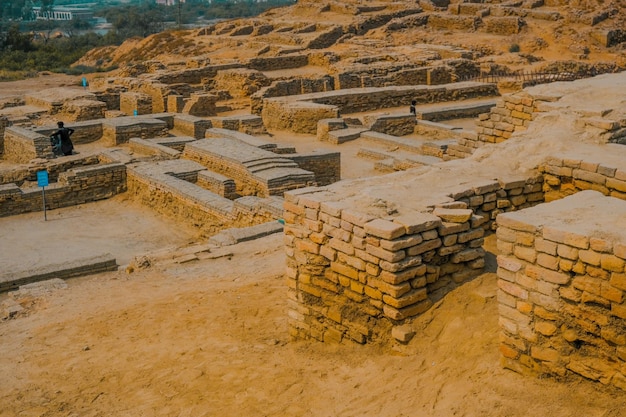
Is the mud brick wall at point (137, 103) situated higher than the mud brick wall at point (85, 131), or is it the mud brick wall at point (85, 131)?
the mud brick wall at point (137, 103)

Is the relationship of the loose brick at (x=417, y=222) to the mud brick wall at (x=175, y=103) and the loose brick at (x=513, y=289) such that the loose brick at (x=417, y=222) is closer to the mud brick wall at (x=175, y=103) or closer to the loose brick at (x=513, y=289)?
the loose brick at (x=513, y=289)

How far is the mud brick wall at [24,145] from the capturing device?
1555cm

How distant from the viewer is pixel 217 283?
8.34 metres

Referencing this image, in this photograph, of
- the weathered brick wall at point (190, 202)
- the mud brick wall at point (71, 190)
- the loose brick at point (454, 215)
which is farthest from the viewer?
the mud brick wall at point (71, 190)

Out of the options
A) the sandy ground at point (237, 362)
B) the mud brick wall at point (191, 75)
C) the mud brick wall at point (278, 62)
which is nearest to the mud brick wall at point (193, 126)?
the mud brick wall at point (191, 75)

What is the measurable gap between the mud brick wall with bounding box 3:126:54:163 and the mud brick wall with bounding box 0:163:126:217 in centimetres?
135

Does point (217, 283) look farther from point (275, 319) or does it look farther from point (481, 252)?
point (481, 252)

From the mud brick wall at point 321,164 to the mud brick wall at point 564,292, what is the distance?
29.5 ft

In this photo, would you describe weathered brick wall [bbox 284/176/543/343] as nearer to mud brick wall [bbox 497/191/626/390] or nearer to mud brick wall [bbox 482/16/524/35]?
mud brick wall [bbox 497/191/626/390]

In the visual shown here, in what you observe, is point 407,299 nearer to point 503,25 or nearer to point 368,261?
point 368,261

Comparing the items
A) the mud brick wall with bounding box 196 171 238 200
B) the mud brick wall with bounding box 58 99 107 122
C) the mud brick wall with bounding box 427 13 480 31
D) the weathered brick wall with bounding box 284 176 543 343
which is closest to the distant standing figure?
the mud brick wall with bounding box 58 99 107 122

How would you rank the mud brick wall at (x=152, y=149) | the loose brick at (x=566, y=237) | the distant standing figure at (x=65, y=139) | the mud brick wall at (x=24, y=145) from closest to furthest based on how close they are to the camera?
1. the loose brick at (x=566, y=237)
2. the mud brick wall at (x=152, y=149)
3. the mud brick wall at (x=24, y=145)
4. the distant standing figure at (x=65, y=139)

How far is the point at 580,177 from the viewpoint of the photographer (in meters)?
6.89

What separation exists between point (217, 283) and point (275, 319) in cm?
154
